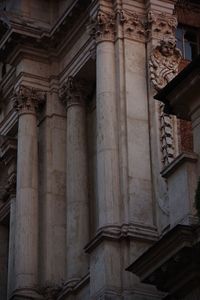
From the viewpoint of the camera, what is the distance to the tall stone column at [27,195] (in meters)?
31.4

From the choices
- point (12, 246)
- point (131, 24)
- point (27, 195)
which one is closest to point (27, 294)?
point (27, 195)

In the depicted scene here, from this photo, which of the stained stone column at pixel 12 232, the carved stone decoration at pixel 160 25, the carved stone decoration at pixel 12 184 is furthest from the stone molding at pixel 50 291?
the carved stone decoration at pixel 160 25

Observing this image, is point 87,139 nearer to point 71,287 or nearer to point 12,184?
point 12,184

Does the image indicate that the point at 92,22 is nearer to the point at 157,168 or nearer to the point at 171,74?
the point at 171,74

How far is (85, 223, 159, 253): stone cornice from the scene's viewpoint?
27594 millimetres

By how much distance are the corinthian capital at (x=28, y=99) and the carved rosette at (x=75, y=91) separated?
3.35ft

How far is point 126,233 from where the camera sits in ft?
90.7

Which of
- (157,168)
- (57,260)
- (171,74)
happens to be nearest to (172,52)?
(171,74)

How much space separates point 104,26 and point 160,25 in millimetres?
1478

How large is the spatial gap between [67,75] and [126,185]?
6133 millimetres

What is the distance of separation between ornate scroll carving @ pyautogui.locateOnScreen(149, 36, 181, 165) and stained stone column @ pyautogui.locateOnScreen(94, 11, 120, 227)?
41.9 inches

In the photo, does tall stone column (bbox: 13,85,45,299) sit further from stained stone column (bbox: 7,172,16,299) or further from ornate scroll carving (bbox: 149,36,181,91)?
A: ornate scroll carving (bbox: 149,36,181,91)

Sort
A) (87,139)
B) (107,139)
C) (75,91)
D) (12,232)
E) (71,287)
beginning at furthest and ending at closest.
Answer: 1. (12,232)
2. (75,91)
3. (87,139)
4. (71,287)
5. (107,139)

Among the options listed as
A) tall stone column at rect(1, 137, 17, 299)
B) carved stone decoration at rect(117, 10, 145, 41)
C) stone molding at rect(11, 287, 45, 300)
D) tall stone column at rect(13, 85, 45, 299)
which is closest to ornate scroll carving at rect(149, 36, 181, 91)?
carved stone decoration at rect(117, 10, 145, 41)
